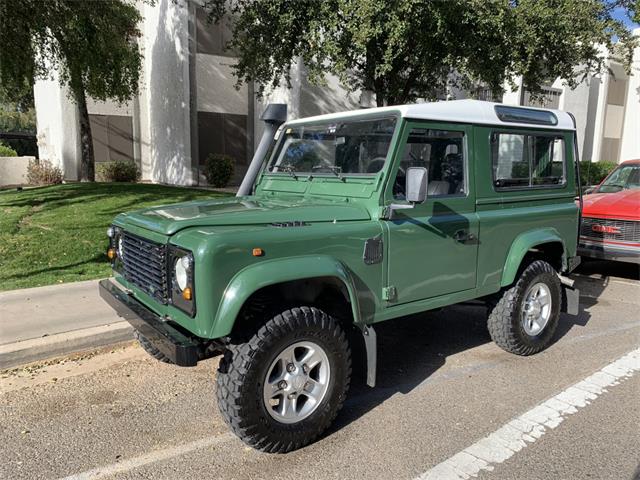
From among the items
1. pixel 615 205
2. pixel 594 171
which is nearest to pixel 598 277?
pixel 615 205

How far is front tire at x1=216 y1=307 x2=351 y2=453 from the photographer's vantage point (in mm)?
2930

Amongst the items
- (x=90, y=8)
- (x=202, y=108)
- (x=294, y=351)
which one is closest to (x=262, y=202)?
(x=294, y=351)

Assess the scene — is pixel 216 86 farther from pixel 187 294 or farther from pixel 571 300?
pixel 187 294

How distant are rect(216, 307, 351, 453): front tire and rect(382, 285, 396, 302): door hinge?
17.1 inches

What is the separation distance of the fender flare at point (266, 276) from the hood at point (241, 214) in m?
0.32

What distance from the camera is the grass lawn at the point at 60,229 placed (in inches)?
266

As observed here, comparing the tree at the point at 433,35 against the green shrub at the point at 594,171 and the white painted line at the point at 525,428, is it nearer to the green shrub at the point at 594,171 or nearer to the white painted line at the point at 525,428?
the white painted line at the point at 525,428

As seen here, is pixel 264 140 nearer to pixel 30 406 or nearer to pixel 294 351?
pixel 294 351

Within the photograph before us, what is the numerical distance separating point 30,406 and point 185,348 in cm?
169

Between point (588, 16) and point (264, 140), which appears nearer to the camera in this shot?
point (264, 140)

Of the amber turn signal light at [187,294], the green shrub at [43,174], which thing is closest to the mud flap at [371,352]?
the amber turn signal light at [187,294]

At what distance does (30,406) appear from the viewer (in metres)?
3.71

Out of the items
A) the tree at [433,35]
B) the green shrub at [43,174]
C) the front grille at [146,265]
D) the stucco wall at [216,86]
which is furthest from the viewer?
the stucco wall at [216,86]

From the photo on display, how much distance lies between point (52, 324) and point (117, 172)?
558 inches
